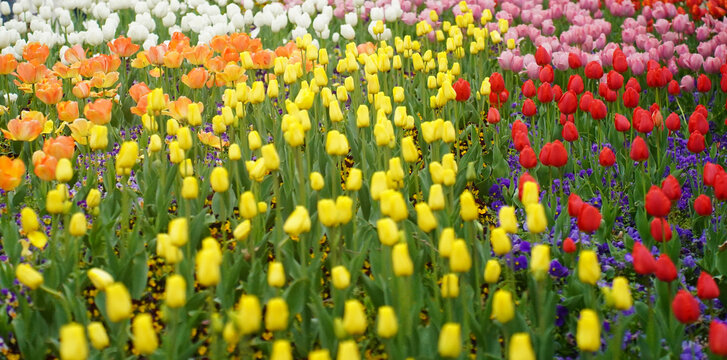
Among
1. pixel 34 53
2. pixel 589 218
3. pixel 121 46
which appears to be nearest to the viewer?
pixel 589 218

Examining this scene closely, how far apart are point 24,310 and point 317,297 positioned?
99 cm

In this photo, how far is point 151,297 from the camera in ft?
10.6

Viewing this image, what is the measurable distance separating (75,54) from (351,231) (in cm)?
257

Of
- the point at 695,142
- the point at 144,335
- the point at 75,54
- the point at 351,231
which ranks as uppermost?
the point at 144,335

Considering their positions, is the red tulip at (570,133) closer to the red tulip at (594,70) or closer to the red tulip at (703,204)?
the red tulip at (703,204)

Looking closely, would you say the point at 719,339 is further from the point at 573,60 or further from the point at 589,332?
the point at 573,60

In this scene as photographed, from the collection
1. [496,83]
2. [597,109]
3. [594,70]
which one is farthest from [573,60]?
[597,109]

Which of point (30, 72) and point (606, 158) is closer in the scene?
point (606, 158)

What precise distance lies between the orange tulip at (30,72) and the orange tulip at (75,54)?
38cm

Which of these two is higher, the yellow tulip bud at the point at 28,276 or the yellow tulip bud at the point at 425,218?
the yellow tulip bud at the point at 425,218

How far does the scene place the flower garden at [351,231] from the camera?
7.85ft

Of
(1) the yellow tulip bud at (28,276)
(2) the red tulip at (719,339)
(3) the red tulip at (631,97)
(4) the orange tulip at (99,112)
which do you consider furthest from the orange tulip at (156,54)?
(2) the red tulip at (719,339)

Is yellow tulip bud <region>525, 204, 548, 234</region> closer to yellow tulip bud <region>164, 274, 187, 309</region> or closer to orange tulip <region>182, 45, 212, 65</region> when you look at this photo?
yellow tulip bud <region>164, 274, 187, 309</region>

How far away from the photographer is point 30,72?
4.49 m
